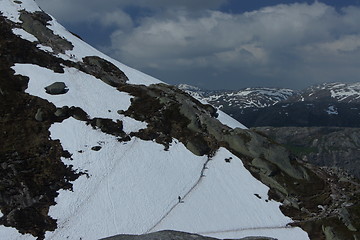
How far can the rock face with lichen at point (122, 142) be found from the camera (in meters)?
46.4

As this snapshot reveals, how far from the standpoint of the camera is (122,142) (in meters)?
60.4

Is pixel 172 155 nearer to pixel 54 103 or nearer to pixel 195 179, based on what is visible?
pixel 195 179

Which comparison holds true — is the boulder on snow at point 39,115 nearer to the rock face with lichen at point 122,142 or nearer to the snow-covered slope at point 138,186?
the rock face with lichen at point 122,142

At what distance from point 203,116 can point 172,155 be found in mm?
15056

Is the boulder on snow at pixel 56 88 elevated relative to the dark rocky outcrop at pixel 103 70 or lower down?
lower down

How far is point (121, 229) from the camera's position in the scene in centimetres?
4419

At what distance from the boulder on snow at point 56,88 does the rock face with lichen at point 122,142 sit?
158 mm

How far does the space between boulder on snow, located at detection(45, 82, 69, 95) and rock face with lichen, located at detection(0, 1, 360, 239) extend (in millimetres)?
158

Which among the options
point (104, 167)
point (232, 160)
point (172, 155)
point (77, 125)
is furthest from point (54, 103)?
point (232, 160)

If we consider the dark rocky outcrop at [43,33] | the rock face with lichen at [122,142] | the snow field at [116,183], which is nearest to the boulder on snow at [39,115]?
the rock face with lichen at [122,142]

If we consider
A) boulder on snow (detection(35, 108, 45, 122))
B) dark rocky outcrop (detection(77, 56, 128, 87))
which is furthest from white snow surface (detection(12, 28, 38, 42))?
boulder on snow (detection(35, 108, 45, 122))

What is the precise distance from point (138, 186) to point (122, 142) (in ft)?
35.1

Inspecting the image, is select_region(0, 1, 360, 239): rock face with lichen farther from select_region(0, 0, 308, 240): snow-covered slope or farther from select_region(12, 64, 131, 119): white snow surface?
select_region(12, 64, 131, 119): white snow surface

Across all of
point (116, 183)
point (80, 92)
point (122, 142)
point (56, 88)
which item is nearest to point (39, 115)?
point (56, 88)
